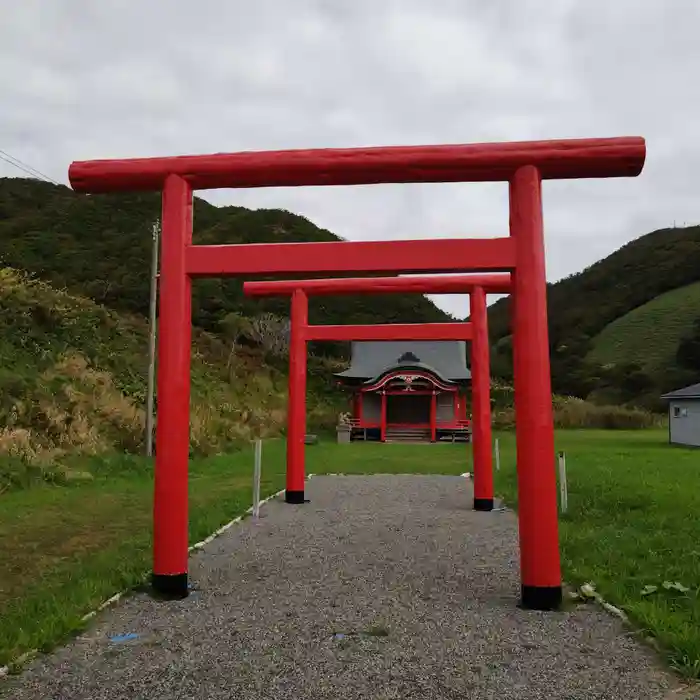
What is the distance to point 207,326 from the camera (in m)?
41.9

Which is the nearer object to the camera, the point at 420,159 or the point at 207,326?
the point at 420,159

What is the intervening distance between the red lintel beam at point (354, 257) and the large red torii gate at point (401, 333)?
351 centimetres

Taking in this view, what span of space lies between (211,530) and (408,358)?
892 inches

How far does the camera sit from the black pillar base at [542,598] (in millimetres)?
4707

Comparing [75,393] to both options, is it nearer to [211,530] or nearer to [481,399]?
[211,530]

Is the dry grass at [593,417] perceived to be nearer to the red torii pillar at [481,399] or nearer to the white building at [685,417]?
the white building at [685,417]

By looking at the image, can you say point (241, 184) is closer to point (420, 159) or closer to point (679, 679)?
point (420, 159)

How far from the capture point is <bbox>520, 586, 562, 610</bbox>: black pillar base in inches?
185

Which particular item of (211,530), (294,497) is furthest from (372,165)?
(294,497)

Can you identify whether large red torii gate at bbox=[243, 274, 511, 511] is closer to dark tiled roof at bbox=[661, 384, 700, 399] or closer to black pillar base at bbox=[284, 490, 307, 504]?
black pillar base at bbox=[284, 490, 307, 504]

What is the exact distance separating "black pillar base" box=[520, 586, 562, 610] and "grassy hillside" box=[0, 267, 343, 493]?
8.53m

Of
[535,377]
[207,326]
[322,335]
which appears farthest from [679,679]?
[207,326]

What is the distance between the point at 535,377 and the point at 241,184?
2650 millimetres

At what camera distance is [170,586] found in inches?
198
